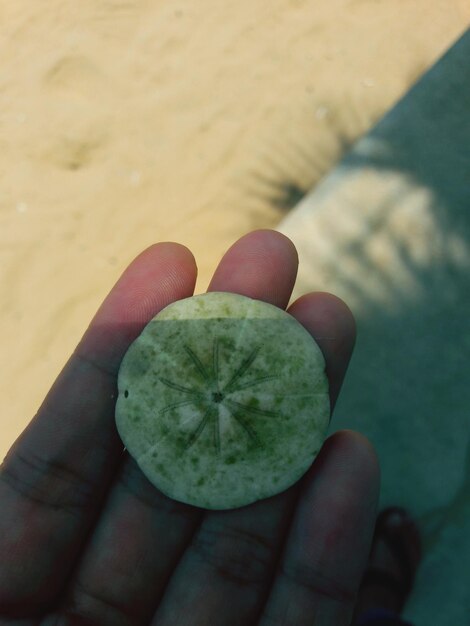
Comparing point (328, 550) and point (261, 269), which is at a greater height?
point (261, 269)

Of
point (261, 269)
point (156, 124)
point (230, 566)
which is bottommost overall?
point (156, 124)

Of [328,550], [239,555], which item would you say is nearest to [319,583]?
[328,550]

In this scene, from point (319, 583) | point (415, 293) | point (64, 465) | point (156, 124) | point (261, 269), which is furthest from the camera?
point (156, 124)

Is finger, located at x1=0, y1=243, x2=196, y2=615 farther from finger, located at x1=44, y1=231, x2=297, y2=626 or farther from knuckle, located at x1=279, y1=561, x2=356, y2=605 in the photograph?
knuckle, located at x1=279, y1=561, x2=356, y2=605

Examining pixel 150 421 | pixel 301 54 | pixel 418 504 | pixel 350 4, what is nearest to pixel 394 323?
pixel 418 504

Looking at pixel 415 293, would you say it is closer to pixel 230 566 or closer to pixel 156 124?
pixel 230 566

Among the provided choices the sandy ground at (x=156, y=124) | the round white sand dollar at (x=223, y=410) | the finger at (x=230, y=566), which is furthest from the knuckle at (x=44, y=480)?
the sandy ground at (x=156, y=124)

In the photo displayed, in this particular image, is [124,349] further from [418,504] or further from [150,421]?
[418,504]
